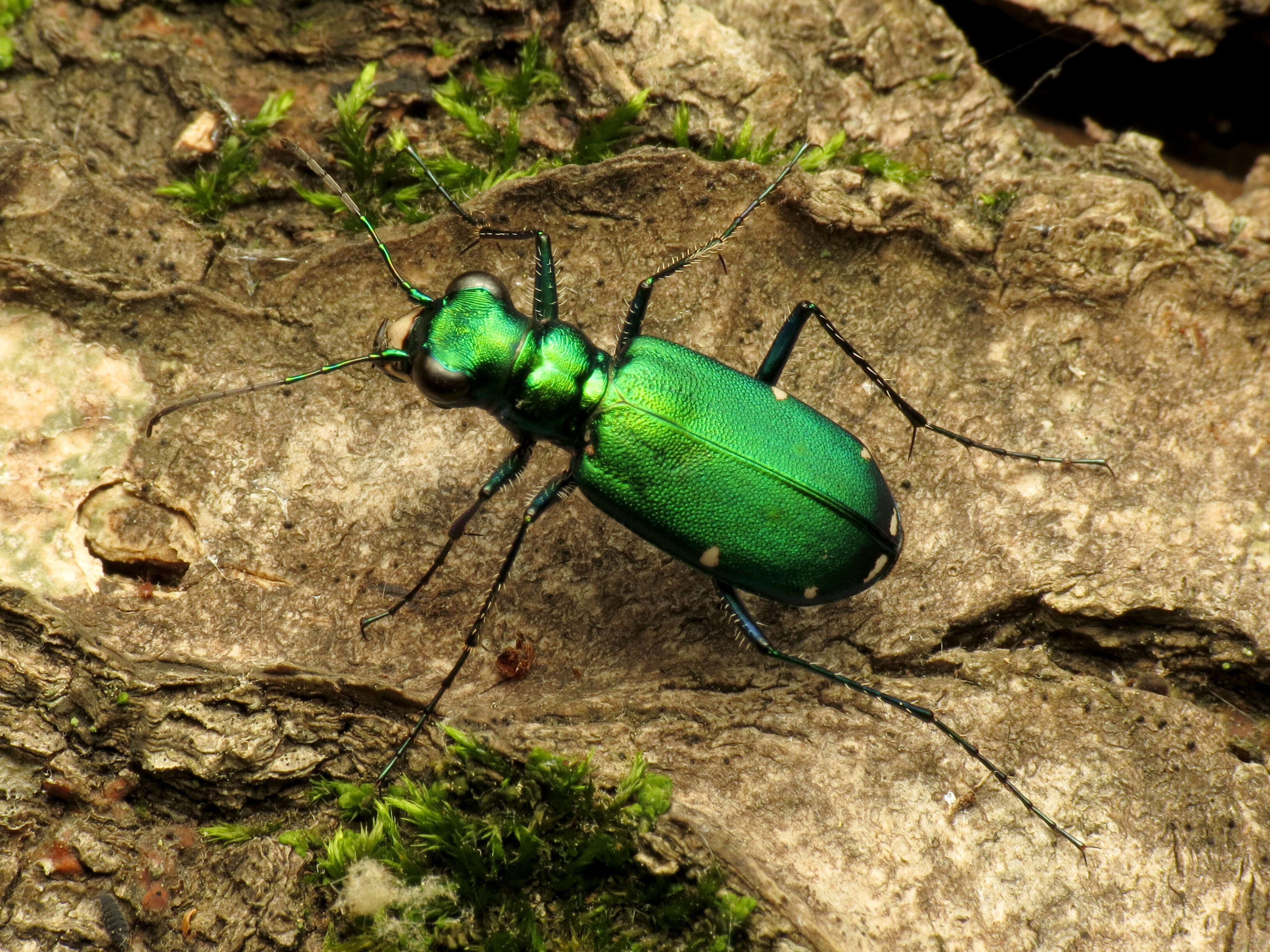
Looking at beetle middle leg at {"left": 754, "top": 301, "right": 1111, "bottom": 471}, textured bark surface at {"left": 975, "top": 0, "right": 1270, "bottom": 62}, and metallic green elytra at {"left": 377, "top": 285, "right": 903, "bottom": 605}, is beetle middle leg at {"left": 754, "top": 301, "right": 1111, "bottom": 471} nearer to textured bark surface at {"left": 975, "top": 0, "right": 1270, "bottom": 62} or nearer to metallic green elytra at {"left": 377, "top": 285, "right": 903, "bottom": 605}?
metallic green elytra at {"left": 377, "top": 285, "right": 903, "bottom": 605}

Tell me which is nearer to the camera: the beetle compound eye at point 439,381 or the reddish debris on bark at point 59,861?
the reddish debris on bark at point 59,861

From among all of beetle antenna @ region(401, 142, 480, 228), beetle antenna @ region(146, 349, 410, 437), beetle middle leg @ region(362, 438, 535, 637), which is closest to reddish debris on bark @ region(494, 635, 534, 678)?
beetle middle leg @ region(362, 438, 535, 637)

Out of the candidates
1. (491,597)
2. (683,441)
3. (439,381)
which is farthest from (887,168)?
(491,597)

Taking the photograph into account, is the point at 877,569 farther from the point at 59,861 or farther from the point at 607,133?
the point at 59,861

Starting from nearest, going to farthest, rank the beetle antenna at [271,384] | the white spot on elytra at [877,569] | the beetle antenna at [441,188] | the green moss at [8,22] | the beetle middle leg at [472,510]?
the beetle antenna at [271,384]
the white spot on elytra at [877,569]
the beetle middle leg at [472,510]
the beetle antenna at [441,188]
the green moss at [8,22]

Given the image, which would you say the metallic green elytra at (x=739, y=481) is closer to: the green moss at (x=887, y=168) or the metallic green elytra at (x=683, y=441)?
the metallic green elytra at (x=683, y=441)

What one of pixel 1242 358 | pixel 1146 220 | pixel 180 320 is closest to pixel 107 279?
pixel 180 320

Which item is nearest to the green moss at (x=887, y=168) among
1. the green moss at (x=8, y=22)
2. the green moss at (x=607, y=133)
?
the green moss at (x=607, y=133)
